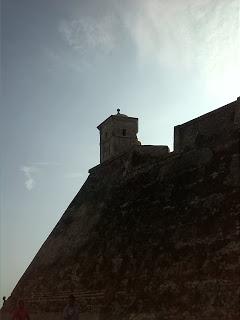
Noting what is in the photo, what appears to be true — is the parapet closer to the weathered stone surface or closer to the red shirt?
the weathered stone surface

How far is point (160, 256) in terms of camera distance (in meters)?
11.9

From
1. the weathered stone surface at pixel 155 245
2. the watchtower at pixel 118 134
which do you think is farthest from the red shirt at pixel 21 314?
the watchtower at pixel 118 134

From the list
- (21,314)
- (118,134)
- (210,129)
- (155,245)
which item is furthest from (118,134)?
(155,245)

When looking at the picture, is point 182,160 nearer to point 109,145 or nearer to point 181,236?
point 181,236

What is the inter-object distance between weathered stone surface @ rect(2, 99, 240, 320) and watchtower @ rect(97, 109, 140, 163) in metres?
6.23

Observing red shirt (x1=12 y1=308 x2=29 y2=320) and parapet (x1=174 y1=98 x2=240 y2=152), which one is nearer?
parapet (x1=174 y1=98 x2=240 y2=152)

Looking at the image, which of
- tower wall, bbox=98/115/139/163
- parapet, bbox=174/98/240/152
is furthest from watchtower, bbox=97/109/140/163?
parapet, bbox=174/98/240/152

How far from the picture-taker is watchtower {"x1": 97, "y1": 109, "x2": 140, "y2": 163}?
2484 cm

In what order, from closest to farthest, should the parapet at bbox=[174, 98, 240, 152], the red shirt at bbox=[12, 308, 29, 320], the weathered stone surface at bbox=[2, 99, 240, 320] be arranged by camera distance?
the weathered stone surface at bbox=[2, 99, 240, 320] < the parapet at bbox=[174, 98, 240, 152] < the red shirt at bbox=[12, 308, 29, 320]

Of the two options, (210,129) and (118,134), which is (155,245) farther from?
(118,134)

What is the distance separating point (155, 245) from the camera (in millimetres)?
12359

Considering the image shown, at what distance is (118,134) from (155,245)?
12.9m

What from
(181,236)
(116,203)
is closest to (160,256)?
(181,236)

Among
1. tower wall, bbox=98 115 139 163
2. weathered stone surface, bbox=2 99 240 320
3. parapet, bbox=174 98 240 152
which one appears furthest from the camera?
tower wall, bbox=98 115 139 163
